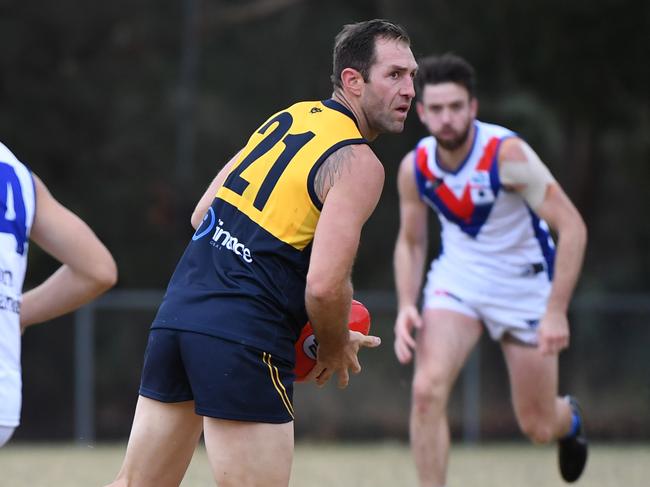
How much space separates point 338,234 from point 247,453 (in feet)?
2.56

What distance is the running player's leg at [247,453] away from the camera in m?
4.10

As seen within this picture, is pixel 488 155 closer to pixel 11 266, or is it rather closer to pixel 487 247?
pixel 487 247

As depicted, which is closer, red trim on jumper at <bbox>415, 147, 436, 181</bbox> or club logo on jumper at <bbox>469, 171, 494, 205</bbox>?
club logo on jumper at <bbox>469, 171, 494, 205</bbox>

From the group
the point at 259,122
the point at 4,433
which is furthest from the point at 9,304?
the point at 259,122

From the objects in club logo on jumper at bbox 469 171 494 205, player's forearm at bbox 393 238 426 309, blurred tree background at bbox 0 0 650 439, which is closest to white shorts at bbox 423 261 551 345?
player's forearm at bbox 393 238 426 309

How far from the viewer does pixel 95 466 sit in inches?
441

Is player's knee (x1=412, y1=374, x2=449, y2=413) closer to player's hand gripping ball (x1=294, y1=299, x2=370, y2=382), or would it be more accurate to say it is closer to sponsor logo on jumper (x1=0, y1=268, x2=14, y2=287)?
player's hand gripping ball (x1=294, y1=299, x2=370, y2=382)

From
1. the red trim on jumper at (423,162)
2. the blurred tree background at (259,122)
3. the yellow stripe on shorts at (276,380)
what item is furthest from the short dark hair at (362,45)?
the blurred tree background at (259,122)

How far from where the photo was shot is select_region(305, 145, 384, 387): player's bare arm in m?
3.98

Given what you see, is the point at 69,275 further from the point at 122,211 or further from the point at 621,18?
the point at 122,211

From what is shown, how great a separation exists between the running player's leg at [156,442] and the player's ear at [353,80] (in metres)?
1.22

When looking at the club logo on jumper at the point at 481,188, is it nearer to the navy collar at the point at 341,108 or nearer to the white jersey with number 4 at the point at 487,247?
the white jersey with number 4 at the point at 487,247

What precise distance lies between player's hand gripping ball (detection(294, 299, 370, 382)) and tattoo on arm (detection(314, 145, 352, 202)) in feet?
1.55

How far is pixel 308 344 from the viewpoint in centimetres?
440
